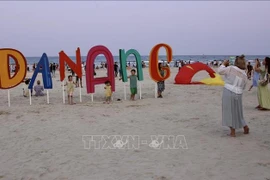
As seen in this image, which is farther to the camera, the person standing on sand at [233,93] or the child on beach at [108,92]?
the child on beach at [108,92]

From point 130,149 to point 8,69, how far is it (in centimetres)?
682

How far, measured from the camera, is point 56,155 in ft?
20.2

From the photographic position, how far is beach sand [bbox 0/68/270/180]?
5.22 meters

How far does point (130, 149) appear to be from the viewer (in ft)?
21.2

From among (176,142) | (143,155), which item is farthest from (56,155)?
(176,142)

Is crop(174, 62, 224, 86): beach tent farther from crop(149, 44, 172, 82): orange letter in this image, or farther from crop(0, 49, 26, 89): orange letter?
crop(0, 49, 26, 89): orange letter

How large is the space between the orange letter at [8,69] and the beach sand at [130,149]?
36.0 inches

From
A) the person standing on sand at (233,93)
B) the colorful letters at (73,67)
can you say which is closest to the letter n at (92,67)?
the colorful letters at (73,67)

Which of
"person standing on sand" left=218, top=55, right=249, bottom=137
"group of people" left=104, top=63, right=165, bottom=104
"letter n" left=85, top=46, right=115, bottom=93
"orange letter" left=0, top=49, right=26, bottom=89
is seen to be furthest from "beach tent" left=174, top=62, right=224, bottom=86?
"person standing on sand" left=218, top=55, right=249, bottom=137

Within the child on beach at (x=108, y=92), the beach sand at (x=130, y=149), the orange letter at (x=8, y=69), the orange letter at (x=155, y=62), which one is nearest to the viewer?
the beach sand at (x=130, y=149)

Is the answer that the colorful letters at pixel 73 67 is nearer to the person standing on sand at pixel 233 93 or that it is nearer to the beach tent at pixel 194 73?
the beach tent at pixel 194 73

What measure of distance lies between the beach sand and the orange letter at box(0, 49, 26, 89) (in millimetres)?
914

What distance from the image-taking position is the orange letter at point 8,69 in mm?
11298

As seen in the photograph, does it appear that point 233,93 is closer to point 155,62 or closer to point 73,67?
point 155,62
